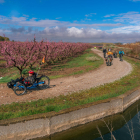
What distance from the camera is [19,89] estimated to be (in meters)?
8.16

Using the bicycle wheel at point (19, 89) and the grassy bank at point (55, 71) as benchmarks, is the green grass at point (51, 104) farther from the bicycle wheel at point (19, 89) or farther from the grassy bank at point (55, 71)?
the grassy bank at point (55, 71)

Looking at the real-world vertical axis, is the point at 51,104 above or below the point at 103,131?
above

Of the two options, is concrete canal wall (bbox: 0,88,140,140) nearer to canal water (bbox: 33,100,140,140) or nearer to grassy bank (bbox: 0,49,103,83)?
canal water (bbox: 33,100,140,140)

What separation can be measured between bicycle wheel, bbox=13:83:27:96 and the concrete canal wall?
10.5 ft

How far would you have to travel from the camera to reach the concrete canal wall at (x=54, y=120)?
449 centimetres

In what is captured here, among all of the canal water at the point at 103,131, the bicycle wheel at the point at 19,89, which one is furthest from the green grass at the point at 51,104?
the bicycle wheel at the point at 19,89

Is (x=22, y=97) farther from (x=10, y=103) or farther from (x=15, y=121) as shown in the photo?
(x=15, y=121)

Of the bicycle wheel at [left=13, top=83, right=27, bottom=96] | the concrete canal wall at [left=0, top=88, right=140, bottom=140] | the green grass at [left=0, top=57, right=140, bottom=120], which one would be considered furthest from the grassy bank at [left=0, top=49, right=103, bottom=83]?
the concrete canal wall at [left=0, top=88, right=140, bottom=140]

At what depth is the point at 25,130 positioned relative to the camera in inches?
183

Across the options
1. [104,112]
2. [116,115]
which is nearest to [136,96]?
[116,115]

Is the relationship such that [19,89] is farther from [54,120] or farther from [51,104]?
[54,120]

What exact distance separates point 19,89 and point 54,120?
3942mm

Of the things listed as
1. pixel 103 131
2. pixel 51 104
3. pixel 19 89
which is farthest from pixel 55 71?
pixel 103 131

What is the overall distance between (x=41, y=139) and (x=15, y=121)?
1.13 m
